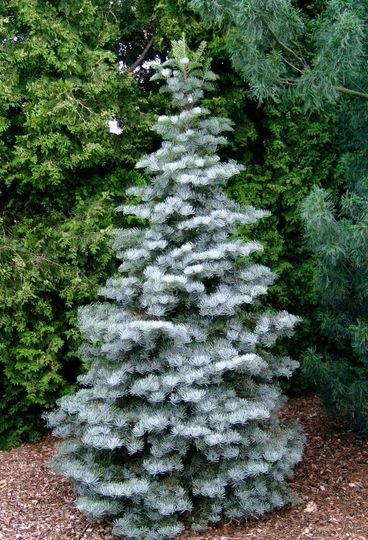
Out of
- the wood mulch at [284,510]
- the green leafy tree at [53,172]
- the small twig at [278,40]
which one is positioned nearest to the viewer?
the small twig at [278,40]

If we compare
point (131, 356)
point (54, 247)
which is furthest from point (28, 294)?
point (131, 356)

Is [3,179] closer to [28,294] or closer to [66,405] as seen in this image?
[28,294]

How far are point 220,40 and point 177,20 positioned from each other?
12.7 inches

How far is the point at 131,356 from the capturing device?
11.3ft

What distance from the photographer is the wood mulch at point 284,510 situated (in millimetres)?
3395

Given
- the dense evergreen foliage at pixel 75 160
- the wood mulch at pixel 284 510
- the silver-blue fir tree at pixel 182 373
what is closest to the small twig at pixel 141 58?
the dense evergreen foliage at pixel 75 160

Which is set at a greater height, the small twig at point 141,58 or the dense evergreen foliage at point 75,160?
the small twig at point 141,58

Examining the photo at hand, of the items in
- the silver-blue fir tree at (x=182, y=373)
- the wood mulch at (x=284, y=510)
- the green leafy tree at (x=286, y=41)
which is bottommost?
the wood mulch at (x=284, y=510)

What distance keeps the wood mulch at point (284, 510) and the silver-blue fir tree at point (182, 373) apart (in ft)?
0.36

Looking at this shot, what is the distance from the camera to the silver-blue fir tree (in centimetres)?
329

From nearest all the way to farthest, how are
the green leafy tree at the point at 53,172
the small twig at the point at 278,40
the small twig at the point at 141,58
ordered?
the small twig at the point at 278,40, the green leafy tree at the point at 53,172, the small twig at the point at 141,58

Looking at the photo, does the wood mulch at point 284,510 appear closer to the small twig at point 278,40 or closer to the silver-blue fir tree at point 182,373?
the silver-blue fir tree at point 182,373

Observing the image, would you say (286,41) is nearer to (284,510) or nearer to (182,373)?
(182,373)

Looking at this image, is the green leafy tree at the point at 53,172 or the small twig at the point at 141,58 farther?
the small twig at the point at 141,58
